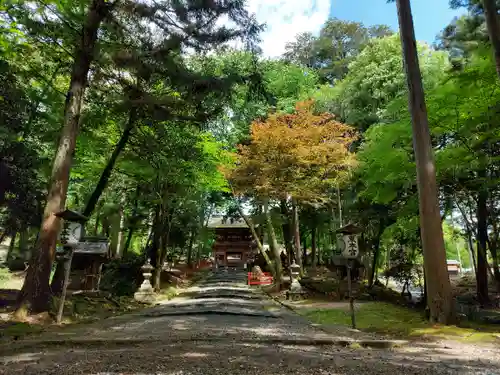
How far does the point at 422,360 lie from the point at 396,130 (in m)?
7.03

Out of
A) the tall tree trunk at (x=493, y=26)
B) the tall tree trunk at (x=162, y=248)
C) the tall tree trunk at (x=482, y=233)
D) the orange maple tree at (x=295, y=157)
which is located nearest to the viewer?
the tall tree trunk at (x=493, y=26)

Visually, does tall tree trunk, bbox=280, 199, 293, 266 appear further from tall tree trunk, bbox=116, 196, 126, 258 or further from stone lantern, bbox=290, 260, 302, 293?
tall tree trunk, bbox=116, 196, 126, 258

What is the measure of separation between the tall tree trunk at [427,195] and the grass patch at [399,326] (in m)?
0.52

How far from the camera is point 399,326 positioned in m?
7.98

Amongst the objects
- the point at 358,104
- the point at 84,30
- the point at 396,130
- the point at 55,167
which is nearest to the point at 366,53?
the point at 358,104

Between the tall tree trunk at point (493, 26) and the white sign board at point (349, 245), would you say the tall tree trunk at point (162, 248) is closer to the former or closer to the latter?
the white sign board at point (349, 245)

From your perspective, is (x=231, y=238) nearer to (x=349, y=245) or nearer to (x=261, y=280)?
(x=261, y=280)

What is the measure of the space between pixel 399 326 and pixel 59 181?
7986 mm

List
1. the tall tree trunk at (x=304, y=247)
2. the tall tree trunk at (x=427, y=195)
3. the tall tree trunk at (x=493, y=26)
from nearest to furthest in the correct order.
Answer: the tall tree trunk at (x=493, y=26) → the tall tree trunk at (x=427, y=195) → the tall tree trunk at (x=304, y=247)

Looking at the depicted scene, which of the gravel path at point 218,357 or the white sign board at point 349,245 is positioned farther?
the white sign board at point 349,245

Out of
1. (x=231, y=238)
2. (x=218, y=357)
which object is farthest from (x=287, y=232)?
(x=218, y=357)

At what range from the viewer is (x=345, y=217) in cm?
Answer: 1917

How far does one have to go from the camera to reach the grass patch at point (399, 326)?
6605 mm

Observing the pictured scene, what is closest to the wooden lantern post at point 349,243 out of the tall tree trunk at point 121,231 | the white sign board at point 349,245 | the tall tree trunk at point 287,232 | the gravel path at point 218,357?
the white sign board at point 349,245
